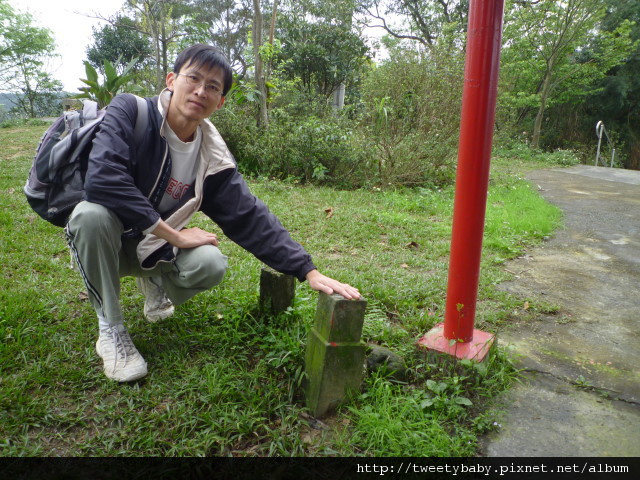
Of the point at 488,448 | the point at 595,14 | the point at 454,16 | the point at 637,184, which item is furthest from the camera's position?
the point at 454,16

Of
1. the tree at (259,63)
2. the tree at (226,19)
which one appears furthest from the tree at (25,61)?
the tree at (259,63)

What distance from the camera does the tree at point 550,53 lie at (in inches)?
582

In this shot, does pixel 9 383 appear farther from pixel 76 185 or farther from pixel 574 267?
pixel 574 267

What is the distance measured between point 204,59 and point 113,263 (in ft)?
3.17

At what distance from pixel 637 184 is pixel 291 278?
9.12 m

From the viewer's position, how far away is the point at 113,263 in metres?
1.98

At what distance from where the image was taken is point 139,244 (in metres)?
2.12

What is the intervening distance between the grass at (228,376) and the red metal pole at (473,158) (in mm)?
295

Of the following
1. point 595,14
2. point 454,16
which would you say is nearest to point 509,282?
point 595,14

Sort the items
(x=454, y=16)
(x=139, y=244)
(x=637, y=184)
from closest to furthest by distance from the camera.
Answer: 1. (x=139, y=244)
2. (x=637, y=184)
3. (x=454, y=16)

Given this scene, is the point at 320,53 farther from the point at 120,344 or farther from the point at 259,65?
the point at 120,344

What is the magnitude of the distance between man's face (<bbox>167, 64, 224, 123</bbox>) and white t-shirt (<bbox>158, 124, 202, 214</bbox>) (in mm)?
118

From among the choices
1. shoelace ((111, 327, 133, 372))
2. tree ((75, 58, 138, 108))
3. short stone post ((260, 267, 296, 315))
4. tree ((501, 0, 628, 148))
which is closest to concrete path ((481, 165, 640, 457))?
short stone post ((260, 267, 296, 315))

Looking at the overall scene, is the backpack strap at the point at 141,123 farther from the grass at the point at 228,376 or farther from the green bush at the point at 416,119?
the green bush at the point at 416,119
